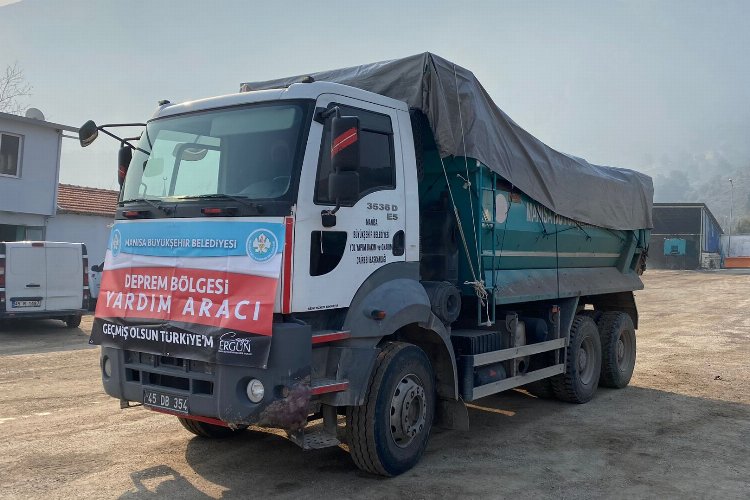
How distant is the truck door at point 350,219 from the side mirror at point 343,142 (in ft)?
0.74

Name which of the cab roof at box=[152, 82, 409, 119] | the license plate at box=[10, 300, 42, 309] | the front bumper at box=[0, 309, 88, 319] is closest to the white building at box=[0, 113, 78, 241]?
the front bumper at box=[0, 309, 88, 319]

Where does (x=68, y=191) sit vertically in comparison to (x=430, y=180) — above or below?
above

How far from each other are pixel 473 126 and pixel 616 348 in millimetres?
4849

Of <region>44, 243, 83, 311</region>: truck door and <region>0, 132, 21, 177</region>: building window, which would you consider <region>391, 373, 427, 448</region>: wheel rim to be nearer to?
<region>44, 243, 83, 311</region>: truck door

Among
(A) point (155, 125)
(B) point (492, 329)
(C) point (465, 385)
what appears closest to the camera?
(A) point (155, 125)

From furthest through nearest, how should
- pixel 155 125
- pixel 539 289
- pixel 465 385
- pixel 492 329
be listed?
1. pixel 539 289
2. pixel 492 329
3. pixel 465 385
4. pixel 155 125

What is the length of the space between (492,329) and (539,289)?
38.0 inches

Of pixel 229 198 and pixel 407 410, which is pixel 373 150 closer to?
pixel 229 198

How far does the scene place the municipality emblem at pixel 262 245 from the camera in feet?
16.6

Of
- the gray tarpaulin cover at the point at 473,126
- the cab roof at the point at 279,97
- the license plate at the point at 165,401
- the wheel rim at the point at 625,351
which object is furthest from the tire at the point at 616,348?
the license plate at the point at 165,401

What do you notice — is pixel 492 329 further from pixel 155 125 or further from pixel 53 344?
pixel 53 344

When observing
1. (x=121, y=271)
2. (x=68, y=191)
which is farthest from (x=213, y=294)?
(x=68, y=191)

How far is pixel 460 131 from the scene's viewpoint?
6797 millimetres

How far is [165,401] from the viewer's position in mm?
5301
